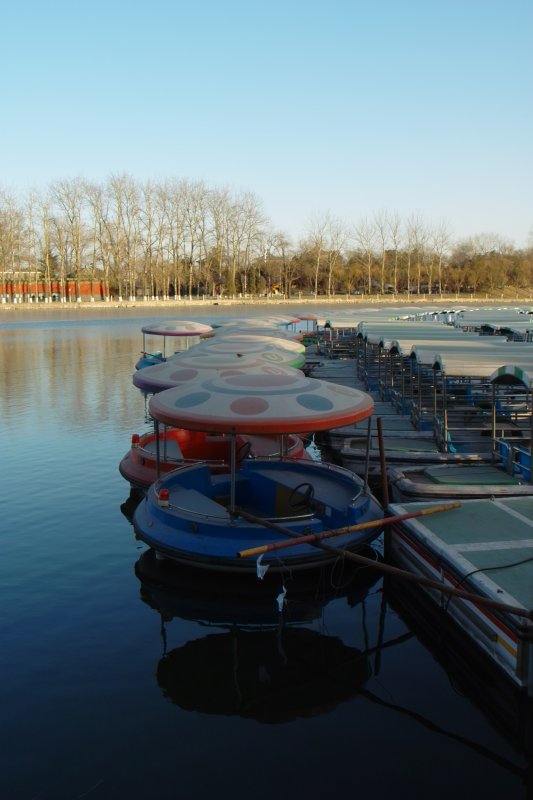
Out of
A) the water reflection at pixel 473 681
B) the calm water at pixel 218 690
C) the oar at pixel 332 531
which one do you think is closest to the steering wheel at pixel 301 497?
the oar at pixel 332 531

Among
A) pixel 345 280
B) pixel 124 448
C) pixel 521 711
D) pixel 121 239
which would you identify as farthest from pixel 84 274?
pixel 521 711

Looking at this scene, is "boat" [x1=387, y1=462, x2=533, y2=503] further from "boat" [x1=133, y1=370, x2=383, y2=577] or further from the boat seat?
the boat seat

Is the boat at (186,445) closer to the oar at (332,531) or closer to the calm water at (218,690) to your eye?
the calm water at (218,690)

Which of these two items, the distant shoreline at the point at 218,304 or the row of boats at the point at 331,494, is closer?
the row of boats at the point at 331,494

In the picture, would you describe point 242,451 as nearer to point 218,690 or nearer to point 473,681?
point 218,690

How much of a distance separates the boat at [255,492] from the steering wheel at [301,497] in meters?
0.02

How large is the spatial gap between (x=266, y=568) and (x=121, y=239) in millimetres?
110754

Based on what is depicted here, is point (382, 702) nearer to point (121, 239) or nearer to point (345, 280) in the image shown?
point (121, 239)

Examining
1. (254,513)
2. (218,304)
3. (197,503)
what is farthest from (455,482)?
(218,304)

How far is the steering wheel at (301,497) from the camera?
13.0 metres

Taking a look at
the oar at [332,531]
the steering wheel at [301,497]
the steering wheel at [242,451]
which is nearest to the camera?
the oar at [332,531]

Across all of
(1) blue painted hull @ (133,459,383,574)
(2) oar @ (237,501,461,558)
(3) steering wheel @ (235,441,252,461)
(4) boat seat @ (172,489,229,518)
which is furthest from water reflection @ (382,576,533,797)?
(3) steering wheel @ (235,441,252,461)

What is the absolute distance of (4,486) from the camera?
18.6 m

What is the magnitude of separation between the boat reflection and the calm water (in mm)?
30
